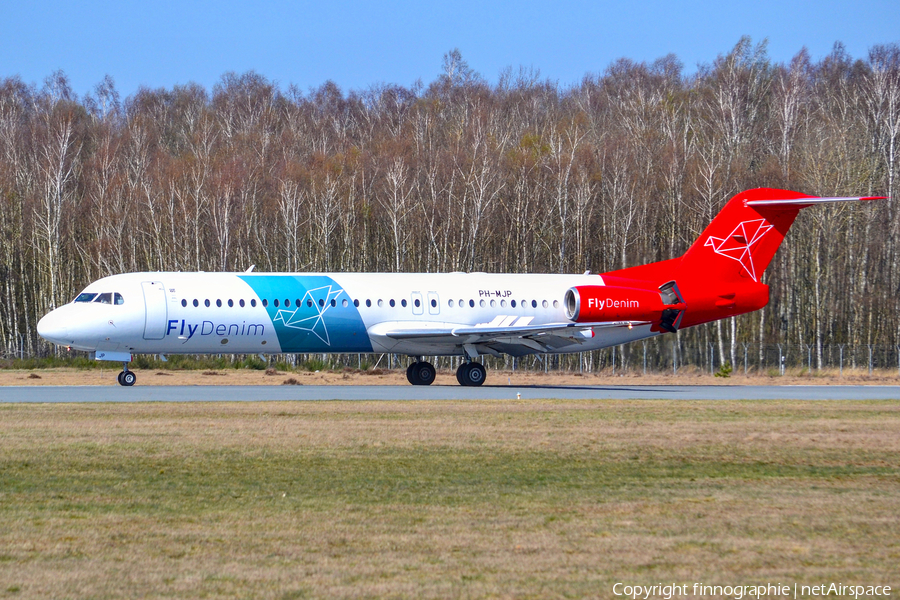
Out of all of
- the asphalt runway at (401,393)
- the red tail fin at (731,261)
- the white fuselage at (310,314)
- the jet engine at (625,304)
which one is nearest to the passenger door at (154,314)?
the white fuselage at (310,314)

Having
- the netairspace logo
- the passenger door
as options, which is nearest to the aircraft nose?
the passenger door

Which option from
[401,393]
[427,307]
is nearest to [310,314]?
[427,307]

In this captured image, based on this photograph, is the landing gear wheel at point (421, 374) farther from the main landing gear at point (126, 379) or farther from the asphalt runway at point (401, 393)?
the main landing gear at point (126, 379)

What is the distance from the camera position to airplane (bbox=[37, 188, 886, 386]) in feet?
93.4

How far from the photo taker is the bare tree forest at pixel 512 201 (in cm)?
5362

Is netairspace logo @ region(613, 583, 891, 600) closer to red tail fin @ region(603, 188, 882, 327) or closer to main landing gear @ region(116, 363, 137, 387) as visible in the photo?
main landing gear @ region(116, 363, 137, 387)

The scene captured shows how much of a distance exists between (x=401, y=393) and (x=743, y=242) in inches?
558

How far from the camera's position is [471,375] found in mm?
31469

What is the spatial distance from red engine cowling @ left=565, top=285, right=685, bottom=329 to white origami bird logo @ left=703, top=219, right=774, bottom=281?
9.15ft

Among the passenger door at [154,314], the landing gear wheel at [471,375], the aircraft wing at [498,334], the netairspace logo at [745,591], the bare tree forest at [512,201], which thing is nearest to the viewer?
the netairspace logo at [745,591]

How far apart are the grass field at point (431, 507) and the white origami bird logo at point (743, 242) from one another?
16652 millimetres

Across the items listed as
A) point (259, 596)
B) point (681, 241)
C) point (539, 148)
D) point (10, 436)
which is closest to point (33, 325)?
point (539, 148)

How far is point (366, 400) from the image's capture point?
75.3 feet

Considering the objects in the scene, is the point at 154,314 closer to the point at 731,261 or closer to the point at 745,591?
the point at 731,261
